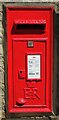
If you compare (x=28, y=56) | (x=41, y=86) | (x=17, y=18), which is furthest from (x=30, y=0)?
(x=41, y=86)

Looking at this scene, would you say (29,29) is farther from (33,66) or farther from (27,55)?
(33,66)

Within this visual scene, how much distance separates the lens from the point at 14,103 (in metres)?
6.08

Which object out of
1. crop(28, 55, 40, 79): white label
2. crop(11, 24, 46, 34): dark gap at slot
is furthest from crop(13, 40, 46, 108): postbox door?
crop(11, 24, 46, 34): dark gap at slot

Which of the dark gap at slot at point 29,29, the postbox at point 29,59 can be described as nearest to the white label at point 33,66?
the postbox at point 29,59

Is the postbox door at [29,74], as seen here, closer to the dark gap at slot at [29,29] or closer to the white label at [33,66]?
the white label at [33,66]

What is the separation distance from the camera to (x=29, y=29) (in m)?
5.93

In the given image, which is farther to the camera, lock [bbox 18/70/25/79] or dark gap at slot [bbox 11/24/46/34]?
lock [bbox 18/70/25/79]

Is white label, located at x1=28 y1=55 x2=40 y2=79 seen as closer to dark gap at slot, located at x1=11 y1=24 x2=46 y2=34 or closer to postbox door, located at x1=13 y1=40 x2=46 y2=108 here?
postbox door, located at x1=13 y1=40 x2=46 y2=108

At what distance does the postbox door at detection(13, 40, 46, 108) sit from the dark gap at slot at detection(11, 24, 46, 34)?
0.15 metres

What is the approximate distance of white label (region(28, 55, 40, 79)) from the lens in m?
5.97

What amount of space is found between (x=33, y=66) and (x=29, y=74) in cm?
13

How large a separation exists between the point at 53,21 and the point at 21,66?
814 mm

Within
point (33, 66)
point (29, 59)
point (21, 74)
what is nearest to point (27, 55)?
point (29, 59)

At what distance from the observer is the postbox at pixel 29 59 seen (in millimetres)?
5918
